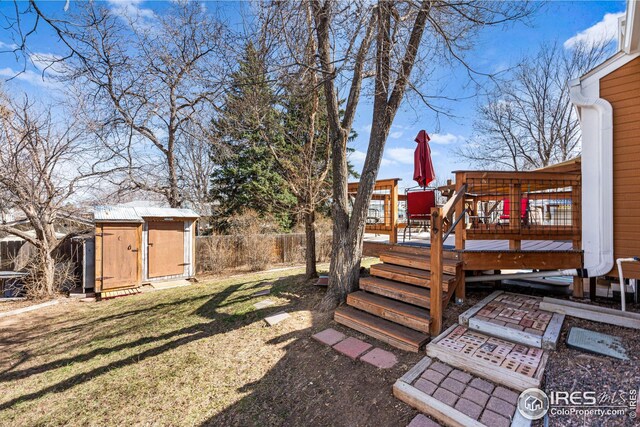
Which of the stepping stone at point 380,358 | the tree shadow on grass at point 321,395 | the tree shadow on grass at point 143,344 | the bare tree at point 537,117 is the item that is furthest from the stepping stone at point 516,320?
the bare tree at point 537,117

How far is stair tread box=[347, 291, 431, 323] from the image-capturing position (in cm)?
328

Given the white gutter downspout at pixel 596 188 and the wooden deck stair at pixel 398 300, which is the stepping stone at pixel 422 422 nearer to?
the wooden deck stair at pixel 398 300

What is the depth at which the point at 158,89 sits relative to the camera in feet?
32.6

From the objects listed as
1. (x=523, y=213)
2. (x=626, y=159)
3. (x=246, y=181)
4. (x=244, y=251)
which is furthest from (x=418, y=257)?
(x=246, y=181)

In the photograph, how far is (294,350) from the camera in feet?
11.0

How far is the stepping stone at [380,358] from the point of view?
112 inches

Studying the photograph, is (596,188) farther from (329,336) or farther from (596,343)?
(329,336)

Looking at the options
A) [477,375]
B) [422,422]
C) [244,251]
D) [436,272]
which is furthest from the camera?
[244,251]

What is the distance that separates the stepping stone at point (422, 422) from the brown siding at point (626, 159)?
3.68 m

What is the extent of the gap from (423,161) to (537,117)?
16.1 metres

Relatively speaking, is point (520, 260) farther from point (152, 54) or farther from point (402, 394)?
point (152, 54)

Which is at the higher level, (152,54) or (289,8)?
(152,54)

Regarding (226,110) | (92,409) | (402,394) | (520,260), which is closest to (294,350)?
(402,394)

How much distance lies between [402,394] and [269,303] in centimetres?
295
